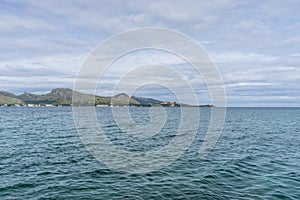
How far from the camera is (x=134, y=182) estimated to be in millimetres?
19281

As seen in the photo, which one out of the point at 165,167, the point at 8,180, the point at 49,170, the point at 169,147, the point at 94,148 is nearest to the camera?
the point at 8,180

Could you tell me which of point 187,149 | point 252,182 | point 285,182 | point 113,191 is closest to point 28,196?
point 113,191

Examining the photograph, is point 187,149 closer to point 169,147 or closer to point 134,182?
point 169,147

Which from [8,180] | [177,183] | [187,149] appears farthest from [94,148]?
[177,183]

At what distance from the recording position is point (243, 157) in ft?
94.9

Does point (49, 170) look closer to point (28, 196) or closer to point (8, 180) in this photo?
point (8, 180)

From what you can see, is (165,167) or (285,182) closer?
(285,182)

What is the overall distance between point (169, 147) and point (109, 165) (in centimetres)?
1257

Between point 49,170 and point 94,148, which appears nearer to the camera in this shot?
point 49,170

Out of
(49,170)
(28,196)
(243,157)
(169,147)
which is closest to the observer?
(28,196)

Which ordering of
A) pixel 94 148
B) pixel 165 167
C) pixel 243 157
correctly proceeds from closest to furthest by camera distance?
pixel 165 167 < pixel 243 157 < pixel 94 148

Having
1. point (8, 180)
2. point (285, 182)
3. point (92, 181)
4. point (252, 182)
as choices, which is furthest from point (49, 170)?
point (285, 182)

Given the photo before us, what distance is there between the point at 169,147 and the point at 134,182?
16.2 m

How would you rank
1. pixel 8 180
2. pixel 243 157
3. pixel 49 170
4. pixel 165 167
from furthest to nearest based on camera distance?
pixel 243 157, pixel 165 167, pixel 49 170, pixel 8 180
